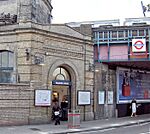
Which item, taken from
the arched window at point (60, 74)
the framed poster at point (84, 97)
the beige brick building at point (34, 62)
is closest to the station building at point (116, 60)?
the framed poster at point (84, 97)

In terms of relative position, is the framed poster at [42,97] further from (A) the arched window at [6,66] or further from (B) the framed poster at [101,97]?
(B) the framed poster at [101,97]

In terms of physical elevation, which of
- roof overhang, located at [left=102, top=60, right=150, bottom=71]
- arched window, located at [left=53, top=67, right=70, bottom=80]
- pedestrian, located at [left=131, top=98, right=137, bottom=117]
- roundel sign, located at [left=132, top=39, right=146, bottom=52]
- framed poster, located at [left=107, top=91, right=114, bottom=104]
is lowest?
pedestrian, located at [left=131, top=98, right=137, bottom=117]

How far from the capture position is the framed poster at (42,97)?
21.8m

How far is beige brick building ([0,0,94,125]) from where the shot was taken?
21.1 metres

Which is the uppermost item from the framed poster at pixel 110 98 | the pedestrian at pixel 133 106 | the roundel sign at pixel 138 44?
the roundel sign at pixel 138 44

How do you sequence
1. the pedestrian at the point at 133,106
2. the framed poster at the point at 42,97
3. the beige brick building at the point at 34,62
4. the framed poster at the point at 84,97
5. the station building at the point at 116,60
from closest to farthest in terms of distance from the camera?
the beige brick building at the point at 34,62 < the framed poster at the point at 42,97 < the framed poster at the point at 84,97 < the station building at the point at 116,60 < the pedestrian at the point at 133,106

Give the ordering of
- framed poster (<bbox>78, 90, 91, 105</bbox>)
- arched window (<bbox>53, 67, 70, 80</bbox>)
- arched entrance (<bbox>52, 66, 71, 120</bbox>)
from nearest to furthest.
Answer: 1. arched window (<bbox>53, 67, 70, 80</bbox>)
2. arched entrance (<bbox>52, 66, 71, 120</bbox>)
3. framed poster (<bbox>78, 90, 91, 105</bbox>)

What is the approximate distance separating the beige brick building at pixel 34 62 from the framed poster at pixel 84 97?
1.05ft

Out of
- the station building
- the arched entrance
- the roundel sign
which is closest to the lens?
the arched entrance

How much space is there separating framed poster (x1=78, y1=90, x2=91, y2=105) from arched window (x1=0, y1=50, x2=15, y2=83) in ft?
18.2

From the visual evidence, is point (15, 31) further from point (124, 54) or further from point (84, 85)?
point (124, 54)

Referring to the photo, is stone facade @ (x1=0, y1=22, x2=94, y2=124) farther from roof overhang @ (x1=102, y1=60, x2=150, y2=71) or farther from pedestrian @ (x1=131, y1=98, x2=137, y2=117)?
pedestrian @ (x1=131, y1=98, x2=137, y2=117)

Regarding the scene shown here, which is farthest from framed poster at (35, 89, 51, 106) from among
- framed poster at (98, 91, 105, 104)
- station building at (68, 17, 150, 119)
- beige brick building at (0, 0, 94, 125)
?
framed poster at (98, 91, 105, 104)

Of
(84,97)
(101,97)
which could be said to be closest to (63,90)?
(84,97)
